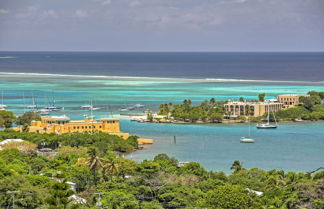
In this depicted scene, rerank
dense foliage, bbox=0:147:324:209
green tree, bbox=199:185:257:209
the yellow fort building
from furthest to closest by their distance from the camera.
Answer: the yellow fort building → dense foliage, bbox=0:147:324:209 → green tree, bbox=199:185:257:209

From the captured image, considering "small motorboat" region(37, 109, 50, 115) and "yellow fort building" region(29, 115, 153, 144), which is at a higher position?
"small motorboat" region(37, 109, 50, 115)

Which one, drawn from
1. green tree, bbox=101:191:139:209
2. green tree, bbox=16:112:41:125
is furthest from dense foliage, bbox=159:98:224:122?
green tree, bbox=101:191:139:209

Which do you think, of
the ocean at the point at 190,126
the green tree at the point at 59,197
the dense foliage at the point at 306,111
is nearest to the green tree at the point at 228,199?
the green tree at the point at 59,197

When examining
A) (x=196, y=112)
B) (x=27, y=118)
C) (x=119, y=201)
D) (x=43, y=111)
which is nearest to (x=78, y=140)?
(x=27, y=118)

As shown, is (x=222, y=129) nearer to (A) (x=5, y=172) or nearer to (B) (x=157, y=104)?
(B) (x=157, y=104)

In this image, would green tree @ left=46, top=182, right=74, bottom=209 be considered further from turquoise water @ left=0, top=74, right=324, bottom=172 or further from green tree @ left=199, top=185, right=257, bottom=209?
turquoise water @ left=0, top=74, right=324, bottom=172

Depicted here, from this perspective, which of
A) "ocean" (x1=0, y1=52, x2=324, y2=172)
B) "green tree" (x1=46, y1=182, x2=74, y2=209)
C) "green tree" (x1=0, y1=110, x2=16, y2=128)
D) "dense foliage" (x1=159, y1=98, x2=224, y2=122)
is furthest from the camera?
"dense foliage" (x1=159, y1=98, x2=224, y2=122)

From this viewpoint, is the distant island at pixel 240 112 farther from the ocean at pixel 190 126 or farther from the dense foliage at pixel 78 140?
the dense foliage at pixel 78 140

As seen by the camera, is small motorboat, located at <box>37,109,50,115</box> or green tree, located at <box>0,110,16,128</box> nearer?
green tree, located at <box>0,110,16,128</box>
